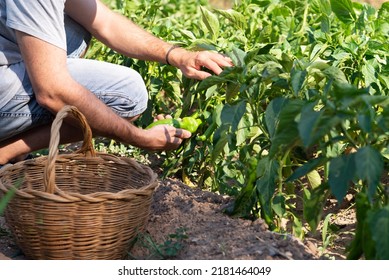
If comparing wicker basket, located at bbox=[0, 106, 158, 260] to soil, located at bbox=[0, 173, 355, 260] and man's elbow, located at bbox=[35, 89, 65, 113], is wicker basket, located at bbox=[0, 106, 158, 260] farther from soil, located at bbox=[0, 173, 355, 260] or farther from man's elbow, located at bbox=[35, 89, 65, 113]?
man's elbow, located at bbox=[35, 89, 65, 113]

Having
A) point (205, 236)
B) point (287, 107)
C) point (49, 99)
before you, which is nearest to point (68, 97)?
point (49, 99)

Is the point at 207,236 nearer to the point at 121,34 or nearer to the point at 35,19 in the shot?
the point at 35,19

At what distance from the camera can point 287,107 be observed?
7.02 feet

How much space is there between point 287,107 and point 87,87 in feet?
4.47

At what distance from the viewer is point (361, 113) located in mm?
2098

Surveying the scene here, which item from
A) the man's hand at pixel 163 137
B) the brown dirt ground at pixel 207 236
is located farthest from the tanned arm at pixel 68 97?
the brown dirt ground at pixel 207 236

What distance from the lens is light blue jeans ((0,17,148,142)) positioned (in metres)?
3.24

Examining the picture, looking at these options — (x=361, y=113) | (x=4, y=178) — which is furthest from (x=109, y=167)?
(x=361, y=113)

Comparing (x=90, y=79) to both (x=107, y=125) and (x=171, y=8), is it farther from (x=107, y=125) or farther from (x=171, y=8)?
(x=171, y=8)

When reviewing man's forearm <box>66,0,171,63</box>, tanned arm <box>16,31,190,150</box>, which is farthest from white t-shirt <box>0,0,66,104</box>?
man's forearm <box>66,0,171,63</box>

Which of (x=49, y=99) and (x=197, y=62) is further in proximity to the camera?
(x=197, y=62)

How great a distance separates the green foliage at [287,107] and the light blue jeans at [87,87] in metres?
0.22

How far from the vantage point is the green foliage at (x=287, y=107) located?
209 centimetres

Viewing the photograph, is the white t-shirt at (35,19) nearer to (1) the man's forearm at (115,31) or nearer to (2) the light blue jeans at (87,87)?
(2) the light blue jeans at (87,87)
